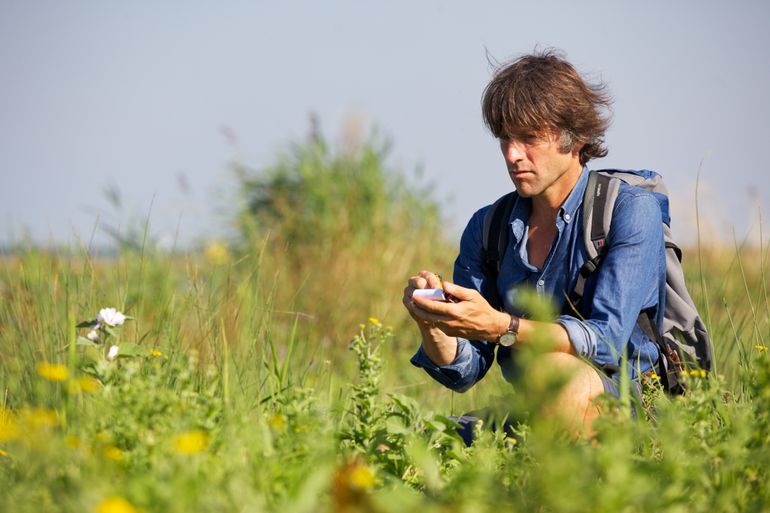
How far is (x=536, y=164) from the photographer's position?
335cm

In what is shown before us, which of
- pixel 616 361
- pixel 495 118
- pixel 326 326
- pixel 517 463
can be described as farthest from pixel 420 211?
pixel 517 463

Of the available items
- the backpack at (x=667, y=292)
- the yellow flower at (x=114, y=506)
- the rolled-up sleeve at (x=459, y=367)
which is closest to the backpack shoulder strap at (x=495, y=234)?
the rolled-up sleeve at (x=459, y=367)

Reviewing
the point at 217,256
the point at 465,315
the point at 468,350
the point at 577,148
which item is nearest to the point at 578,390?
the point at 465,315

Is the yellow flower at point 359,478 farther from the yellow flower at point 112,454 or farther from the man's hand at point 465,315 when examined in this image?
the man's hand at point 465,315

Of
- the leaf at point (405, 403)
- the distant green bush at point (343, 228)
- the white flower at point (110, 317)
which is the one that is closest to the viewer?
the white flower at point (110, 317)

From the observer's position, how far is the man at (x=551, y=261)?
3000 millimetres

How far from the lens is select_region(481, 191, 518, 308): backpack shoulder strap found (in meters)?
3.52

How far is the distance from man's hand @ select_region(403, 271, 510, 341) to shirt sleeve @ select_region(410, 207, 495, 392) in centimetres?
34

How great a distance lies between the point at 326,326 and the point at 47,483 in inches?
158

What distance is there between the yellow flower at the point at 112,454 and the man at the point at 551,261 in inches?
47.4

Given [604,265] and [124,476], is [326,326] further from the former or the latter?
[124,476]

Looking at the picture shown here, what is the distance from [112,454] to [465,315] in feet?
4.21

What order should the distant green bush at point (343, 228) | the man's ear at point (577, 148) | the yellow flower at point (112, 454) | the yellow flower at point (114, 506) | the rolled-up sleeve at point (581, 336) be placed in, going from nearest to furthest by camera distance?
the yellow flower at point (114, 506), the yellow flower at point (112, 454), the rolled-up sleeve at point (581, 336), the man's ear at point (577, 148), the distant green bush at point (343, 228)

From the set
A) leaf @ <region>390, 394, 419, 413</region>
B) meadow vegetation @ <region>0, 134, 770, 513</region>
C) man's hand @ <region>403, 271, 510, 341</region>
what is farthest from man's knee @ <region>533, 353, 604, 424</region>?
leaf @ <region>390, 394, 419, 413</region>
